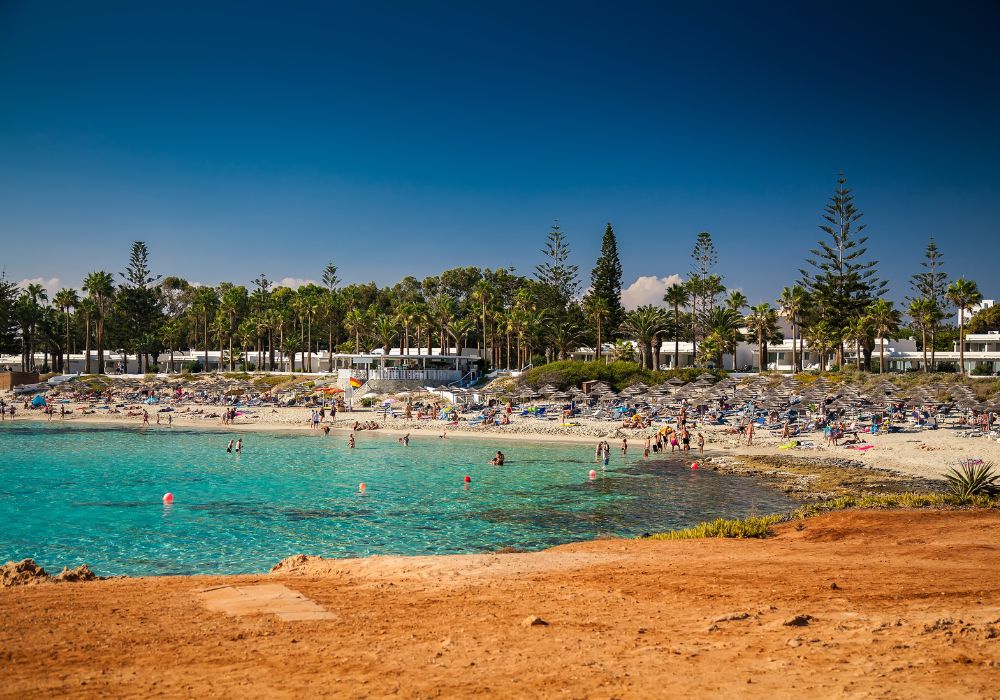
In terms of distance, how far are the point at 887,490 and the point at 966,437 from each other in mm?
16093

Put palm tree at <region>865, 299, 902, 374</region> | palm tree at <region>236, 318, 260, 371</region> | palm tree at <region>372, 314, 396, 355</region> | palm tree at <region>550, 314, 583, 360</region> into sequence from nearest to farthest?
palm tree at <region>865, 299, 902, 374</region>, palm tree at <region>550, 314, 583, 360</region>, palm tree at <region>372, 314, 396, 355</region>, palm tree at <region>236, 318, 260, 371</region>

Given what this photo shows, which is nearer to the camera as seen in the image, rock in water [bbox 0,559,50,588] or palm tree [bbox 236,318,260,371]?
rock in water [bbox 0,559,50,588]

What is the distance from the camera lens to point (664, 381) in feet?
182

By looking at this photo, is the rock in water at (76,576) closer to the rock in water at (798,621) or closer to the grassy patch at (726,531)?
the rock in water at (798,621)

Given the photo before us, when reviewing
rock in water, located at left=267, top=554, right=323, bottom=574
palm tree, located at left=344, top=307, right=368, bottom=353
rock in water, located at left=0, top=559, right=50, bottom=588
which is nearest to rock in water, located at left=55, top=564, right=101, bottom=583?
rock in water, located at left=0, top=559, right=50, bottom=588

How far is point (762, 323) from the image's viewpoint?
62.7 m

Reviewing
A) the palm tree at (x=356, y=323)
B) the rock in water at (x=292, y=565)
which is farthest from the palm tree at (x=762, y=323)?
the rock in water at (x=292, y=565)

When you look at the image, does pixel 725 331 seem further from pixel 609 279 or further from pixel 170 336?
pixel 170 336

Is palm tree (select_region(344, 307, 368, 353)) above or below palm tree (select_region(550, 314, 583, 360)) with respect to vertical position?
above

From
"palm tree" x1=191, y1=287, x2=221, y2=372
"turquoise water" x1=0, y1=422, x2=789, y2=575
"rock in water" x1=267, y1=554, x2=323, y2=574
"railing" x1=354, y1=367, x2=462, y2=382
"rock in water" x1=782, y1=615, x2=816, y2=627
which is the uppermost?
"palm tree" x1=191, y1=287, x2=221, y2=372

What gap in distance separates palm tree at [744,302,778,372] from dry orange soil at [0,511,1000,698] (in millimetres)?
52965

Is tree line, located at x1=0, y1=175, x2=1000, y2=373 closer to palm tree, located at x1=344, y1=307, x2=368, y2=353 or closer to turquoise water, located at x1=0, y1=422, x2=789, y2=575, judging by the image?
palm tree, located at x1=344, y1=307, x2=368, y2=353

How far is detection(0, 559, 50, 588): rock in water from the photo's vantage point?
10.7 meters

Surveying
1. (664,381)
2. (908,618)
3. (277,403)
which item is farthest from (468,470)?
(277,403)
